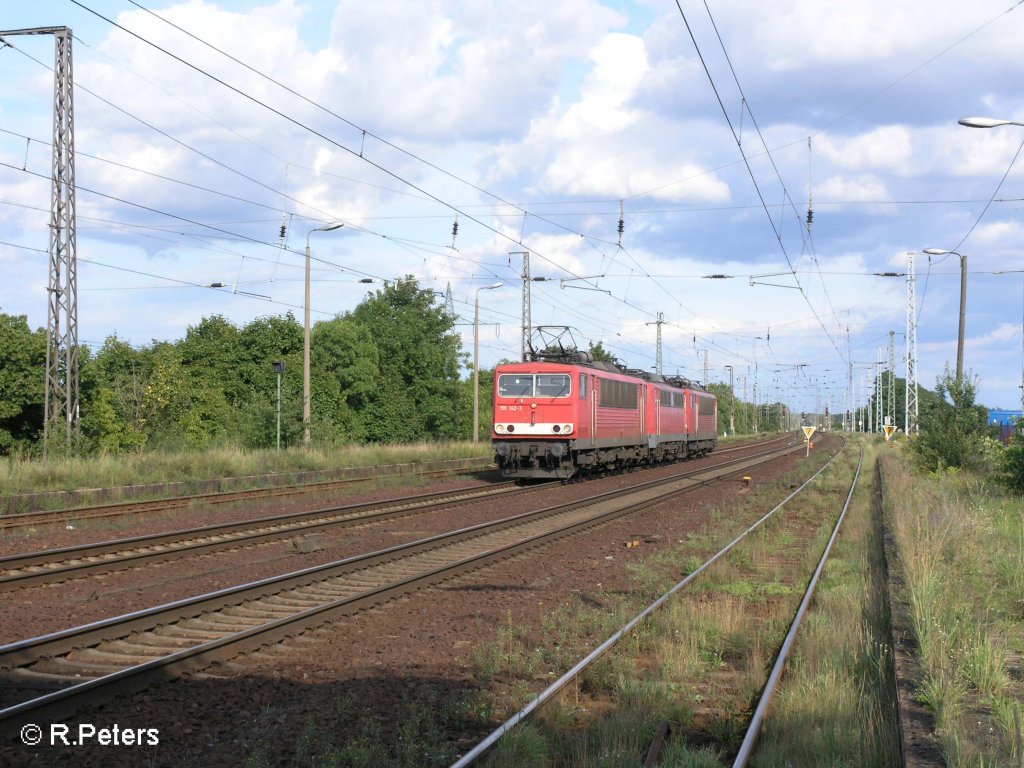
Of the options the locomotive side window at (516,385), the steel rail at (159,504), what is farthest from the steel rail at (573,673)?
the locomotive side window at (516,385)

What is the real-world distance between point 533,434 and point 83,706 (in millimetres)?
19923

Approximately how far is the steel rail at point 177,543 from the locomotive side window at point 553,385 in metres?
6.67

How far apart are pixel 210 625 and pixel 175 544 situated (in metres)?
5.20

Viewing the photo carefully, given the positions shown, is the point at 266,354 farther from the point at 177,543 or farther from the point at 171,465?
the point at 177,543

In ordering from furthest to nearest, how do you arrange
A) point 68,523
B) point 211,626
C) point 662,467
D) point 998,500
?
point 662,467, point 998,500, point 68,523, point 211,626

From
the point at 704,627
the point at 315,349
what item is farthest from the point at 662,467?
the point at 704,627

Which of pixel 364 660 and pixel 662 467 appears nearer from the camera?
pixel 364 660

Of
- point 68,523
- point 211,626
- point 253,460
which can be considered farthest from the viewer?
point 253,460

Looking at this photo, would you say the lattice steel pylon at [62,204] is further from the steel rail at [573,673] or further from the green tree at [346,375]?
the green tree at [346,375]

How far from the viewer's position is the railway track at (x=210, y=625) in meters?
6.35

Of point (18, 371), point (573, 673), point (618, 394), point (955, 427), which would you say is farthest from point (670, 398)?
point (573, 673)

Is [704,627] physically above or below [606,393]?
below

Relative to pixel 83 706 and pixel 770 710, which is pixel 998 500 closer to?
pixel 770 710

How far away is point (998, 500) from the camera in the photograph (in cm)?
1812
